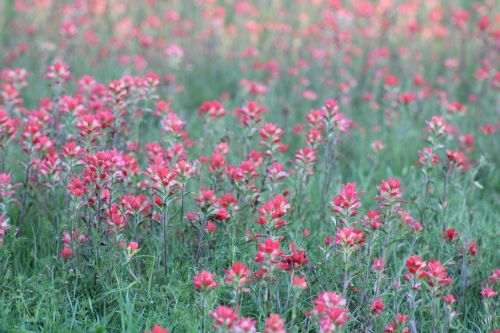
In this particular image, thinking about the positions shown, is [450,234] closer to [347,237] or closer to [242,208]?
[347,237]

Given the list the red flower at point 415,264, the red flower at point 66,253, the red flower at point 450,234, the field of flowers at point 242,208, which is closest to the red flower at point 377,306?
the field of flowers at point 242,208

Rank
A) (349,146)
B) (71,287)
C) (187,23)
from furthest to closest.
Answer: (187,23) < (349,146) < (71,287)

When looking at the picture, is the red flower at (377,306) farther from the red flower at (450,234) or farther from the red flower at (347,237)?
the red flower at (450,234)

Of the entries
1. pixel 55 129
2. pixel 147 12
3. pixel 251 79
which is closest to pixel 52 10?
pixel 147 12

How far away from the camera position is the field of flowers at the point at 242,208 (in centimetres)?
309

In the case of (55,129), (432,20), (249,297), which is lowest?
(249,297)

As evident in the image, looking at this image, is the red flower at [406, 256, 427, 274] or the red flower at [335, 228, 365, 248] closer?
the red flower at [406, 256, 427, 274]

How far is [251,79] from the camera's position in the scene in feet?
24.3

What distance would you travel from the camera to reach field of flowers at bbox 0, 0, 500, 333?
3.09 metres

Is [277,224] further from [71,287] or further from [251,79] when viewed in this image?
[251,79]

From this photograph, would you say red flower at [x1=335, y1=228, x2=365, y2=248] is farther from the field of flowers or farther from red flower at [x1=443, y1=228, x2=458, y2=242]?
red flower at [x1=443, y1=228, x2=458, y2=242]

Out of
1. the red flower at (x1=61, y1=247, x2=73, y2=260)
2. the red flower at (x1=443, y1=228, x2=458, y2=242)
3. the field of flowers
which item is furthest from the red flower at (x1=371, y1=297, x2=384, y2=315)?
the red flower at (x1=61, y1=247, x2=73, y2=260)

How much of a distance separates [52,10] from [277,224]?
6.76 metres

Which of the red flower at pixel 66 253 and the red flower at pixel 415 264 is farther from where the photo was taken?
the red flower at pixel 66 253
